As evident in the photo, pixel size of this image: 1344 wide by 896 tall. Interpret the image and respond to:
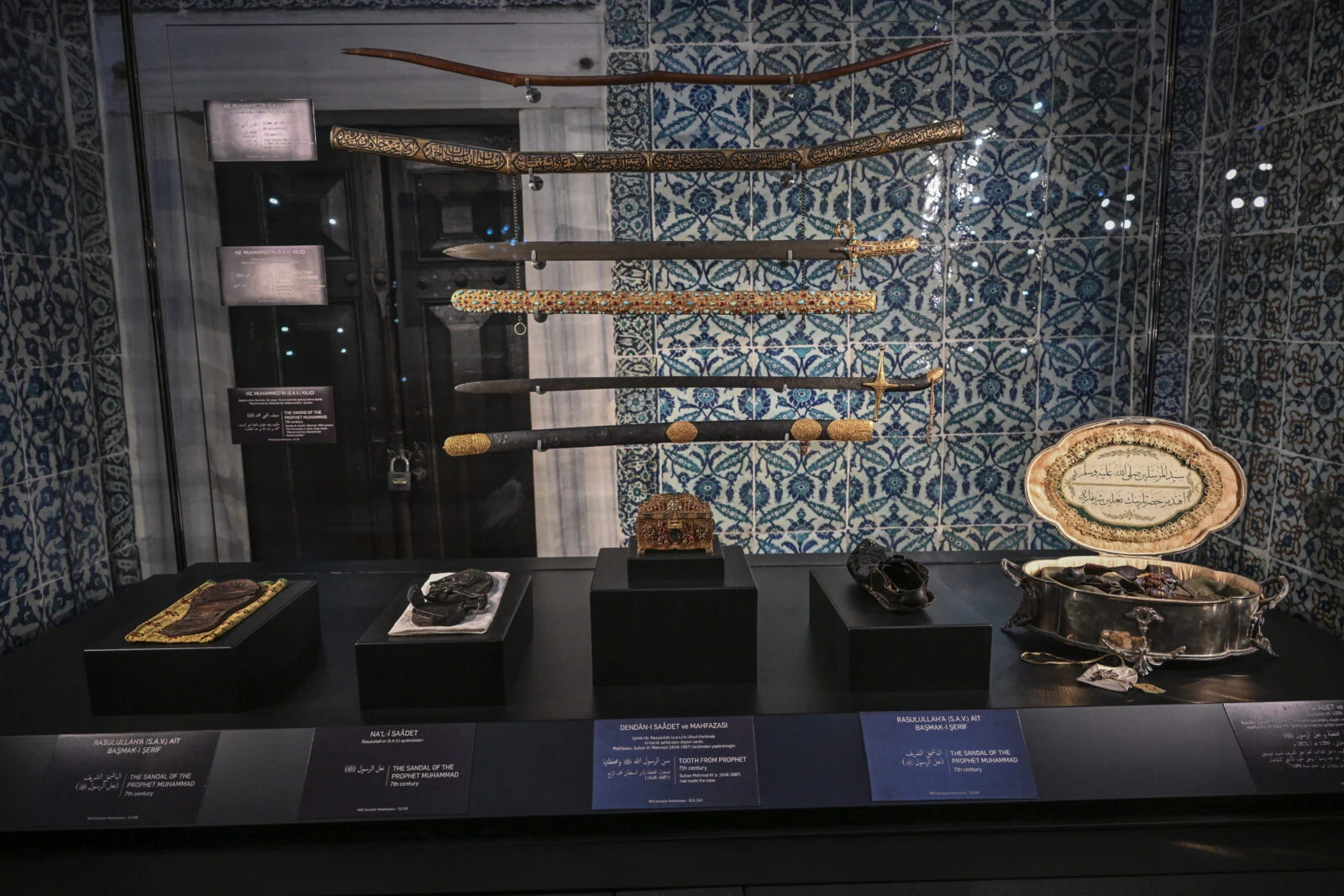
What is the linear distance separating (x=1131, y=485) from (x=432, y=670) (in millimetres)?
2179

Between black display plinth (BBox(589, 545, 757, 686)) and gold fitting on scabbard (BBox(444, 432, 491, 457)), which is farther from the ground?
gold fitting on scabbard (BBox(444, 432, 491, 457))

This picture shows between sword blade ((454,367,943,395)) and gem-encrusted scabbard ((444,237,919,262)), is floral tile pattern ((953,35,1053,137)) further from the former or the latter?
sword blade ((454,367,943,395))

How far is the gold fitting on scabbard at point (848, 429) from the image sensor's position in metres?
3.14

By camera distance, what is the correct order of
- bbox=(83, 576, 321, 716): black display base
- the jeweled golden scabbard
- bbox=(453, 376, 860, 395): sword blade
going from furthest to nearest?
1. bbox=(453, 376, 860, 395): sword blade
2. the jeweled golden scabbard
3. bbox=(83, 576, 321, 716): black display base

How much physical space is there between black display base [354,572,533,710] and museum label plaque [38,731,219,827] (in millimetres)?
371

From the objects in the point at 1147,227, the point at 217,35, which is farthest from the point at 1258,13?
the point at 217,35

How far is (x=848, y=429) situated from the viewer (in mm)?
3146

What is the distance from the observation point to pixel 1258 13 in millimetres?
2758

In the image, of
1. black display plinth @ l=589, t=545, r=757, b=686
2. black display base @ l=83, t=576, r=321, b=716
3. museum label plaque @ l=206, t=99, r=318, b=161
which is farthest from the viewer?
museum label plaque @ l=206, t=99, r=318, b=161

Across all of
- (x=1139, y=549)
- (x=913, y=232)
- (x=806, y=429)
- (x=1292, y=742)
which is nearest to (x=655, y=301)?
(x=806, y=429)

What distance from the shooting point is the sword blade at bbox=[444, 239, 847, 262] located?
3006 mm

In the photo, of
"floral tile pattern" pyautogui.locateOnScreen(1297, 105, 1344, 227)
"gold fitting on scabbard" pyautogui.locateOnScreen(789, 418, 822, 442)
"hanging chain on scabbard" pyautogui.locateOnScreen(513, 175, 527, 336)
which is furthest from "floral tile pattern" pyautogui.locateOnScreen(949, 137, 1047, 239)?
"hanging chain on scabbard" pyautogui.locateOnScreen(513, 175, 527, 336)

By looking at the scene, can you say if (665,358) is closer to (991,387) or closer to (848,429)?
(848,429)

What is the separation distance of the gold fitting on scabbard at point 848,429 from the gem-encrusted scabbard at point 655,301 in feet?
1.40
